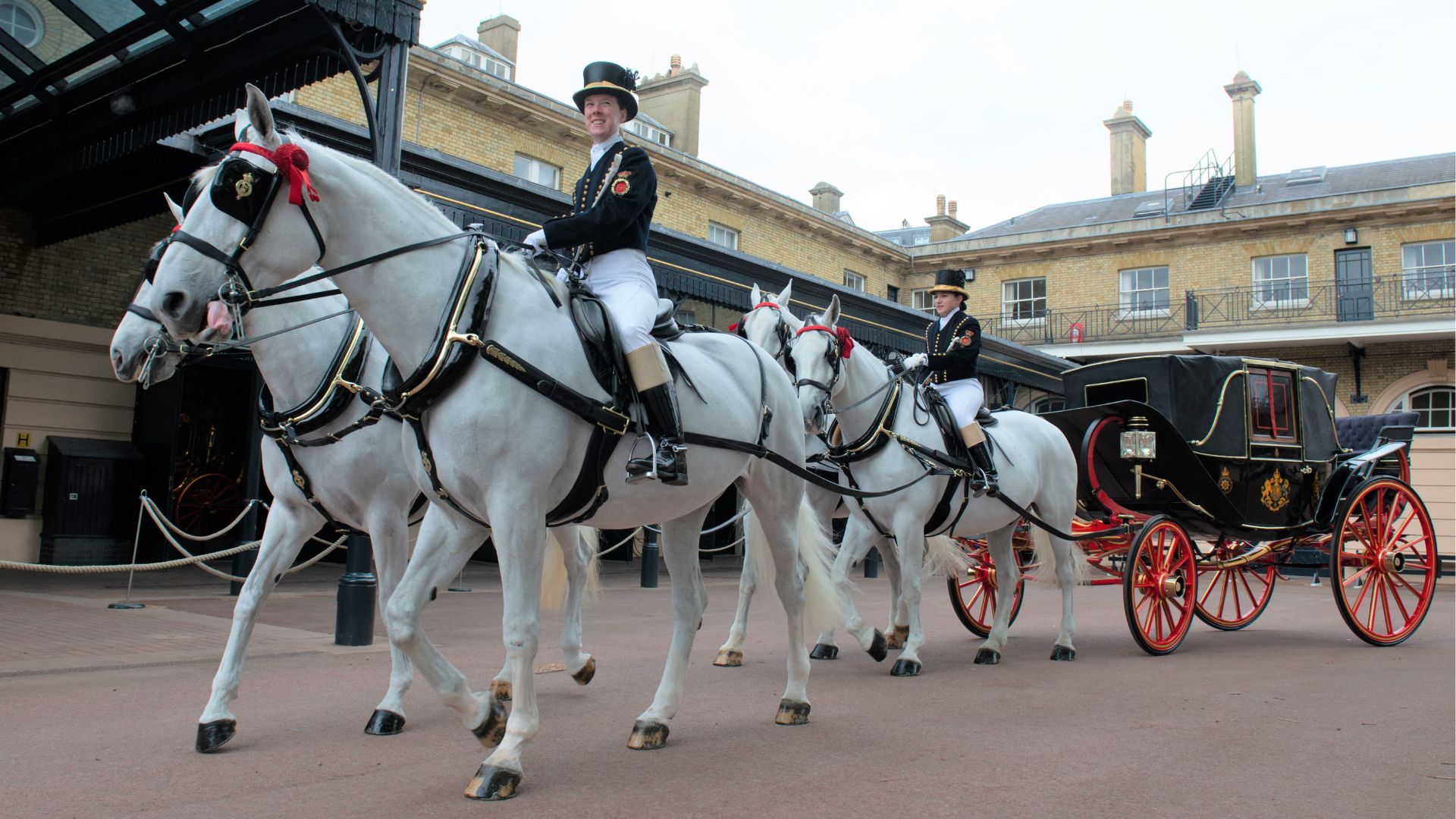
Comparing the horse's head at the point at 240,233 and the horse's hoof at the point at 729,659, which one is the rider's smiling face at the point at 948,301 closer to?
the horse's hoof at the point at 729,659

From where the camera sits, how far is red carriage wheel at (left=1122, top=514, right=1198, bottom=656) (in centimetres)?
771

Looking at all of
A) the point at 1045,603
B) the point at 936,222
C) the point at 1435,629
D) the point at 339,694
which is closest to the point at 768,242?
the point at 936,222

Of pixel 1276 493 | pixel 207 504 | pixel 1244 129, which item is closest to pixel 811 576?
pixel 1276 493

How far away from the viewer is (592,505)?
418cm

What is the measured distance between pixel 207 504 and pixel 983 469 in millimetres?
11813

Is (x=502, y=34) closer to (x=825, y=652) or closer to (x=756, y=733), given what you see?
(x=825, y=652)

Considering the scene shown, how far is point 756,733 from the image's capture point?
4.92 metres

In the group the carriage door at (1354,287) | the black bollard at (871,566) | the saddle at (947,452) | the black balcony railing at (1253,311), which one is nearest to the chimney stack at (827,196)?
the black balcony railing at (1253,311)

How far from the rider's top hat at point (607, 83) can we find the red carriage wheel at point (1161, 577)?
5106 millimetres

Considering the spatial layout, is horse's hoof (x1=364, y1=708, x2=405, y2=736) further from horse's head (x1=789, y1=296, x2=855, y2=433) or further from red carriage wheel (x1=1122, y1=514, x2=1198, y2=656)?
red carriage wheel (x1=1122, y1=514, x2=1198, y2=656)

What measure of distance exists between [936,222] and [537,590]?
110ft

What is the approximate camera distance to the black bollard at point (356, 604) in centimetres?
741

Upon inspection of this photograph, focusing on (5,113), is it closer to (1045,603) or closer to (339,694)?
(339,694)

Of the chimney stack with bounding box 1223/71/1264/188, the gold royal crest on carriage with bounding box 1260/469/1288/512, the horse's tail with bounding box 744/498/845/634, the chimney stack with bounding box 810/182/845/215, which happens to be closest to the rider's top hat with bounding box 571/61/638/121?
the horse's tail with bounding box 744/498/845/634
